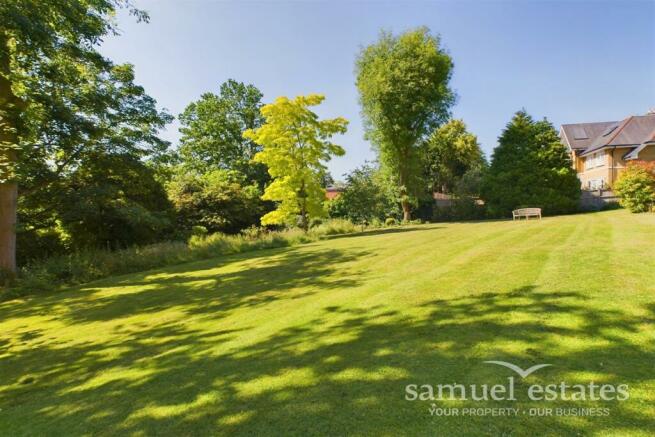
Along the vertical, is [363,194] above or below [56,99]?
below

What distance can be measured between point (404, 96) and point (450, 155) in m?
19.1

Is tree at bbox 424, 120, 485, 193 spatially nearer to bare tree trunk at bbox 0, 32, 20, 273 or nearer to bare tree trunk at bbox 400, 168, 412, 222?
bare tree trunk at bbox 400, 168, 412, 222

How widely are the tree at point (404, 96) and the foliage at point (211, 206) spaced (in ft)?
41.4

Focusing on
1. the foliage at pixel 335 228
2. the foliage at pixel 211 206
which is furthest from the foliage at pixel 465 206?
the foliage at pixel 211 206

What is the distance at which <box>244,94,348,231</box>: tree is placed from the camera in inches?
682

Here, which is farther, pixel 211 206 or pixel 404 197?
pixel 404 197

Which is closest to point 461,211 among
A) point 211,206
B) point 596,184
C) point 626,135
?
point 596,184

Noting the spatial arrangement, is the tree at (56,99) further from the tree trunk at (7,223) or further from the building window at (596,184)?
the building window at (596,184)

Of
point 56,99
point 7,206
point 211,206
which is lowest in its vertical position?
point 7,206

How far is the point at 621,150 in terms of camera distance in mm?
30688

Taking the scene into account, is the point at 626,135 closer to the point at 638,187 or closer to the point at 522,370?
the point at 638,187

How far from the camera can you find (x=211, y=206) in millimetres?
20781

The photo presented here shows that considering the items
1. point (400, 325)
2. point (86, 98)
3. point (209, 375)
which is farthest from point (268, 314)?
point (86, 98)

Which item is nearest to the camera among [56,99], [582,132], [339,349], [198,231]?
[339,349]
